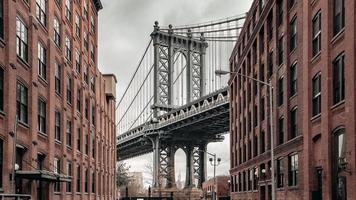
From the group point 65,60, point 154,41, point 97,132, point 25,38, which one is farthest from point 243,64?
point 154,41

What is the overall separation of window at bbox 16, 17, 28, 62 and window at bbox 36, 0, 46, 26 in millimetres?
3496

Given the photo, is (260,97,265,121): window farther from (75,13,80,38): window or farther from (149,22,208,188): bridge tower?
(149,22,208,188): bridge tower

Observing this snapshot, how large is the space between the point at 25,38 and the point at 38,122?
5233 millimetres

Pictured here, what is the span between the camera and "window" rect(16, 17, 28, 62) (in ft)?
91.0

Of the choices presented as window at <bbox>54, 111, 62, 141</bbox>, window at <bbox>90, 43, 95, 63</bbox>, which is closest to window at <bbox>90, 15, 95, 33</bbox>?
window at <bbox>90, 43, 95, 63</bbox>

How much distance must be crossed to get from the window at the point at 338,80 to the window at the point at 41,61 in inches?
627

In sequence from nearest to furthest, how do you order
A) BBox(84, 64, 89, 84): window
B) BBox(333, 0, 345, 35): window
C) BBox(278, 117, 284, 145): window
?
BBox(333, 0, 345, 35): window < BBox(278, 117, 284, 145): window < BBox(84, 64, 89, 84): window

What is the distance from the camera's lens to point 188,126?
323 feet

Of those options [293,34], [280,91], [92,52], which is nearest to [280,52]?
[280,91]

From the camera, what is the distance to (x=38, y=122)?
106 feet

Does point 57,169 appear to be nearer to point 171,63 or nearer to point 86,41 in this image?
point 86,41

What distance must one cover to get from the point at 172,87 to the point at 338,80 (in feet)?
273

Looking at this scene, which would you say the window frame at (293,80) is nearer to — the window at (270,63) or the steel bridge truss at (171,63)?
the window at (270,63)

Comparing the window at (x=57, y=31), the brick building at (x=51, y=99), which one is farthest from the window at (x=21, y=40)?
the window at (x=57, y=31)
